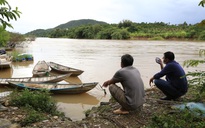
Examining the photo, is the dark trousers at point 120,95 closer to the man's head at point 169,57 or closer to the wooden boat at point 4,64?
the man's head at point 169,57

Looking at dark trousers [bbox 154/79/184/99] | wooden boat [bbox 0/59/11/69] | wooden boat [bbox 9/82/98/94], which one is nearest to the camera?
dark trousers [bbox 154/79/184/99]

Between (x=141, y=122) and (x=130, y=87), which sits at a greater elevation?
(x=130, y=87)

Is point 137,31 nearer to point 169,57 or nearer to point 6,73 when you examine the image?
point 6,73

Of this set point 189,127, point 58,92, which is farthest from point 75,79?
point 189,127


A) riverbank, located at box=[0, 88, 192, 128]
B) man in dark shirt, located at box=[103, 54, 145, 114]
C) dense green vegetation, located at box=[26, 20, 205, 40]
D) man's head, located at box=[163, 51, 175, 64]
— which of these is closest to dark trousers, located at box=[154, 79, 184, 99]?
riverbank, located at box=[0, 88, 192, 128]

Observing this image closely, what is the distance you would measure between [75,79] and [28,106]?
8780mm

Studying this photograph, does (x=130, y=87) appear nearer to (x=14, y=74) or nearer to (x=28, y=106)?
(x=28, y=106)

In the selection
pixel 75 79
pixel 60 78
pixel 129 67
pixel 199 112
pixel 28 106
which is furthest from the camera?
pixel 75 79

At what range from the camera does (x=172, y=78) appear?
553cm

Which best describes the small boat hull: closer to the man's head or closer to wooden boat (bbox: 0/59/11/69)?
wooden boat (bbox: 0/59/11/69)

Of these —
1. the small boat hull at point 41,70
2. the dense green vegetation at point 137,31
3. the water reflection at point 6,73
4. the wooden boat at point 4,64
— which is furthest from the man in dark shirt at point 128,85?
the dense green vegetation at point 137,31

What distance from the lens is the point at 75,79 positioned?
14.8 metres

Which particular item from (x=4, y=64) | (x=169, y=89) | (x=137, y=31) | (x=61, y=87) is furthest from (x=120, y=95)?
(x=137, y=31)

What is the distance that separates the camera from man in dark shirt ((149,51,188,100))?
17.7 feet
